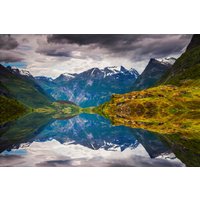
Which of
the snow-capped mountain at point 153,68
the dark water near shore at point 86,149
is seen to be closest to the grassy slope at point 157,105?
the snow-capped mountain at point 153,68

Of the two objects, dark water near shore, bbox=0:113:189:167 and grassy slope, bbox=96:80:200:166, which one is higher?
dark water near shore, bbox=0:113:189:167

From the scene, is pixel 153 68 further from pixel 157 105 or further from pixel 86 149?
pixel 157 105

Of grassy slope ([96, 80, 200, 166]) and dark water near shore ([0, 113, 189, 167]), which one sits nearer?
dark water near shore ([0, 113, 189, 167])

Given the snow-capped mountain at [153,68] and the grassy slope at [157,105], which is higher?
the snow-capped mountain at [153,68]

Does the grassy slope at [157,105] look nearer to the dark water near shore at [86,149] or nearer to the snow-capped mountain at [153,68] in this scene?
the snow-capped mountain at [153,68]

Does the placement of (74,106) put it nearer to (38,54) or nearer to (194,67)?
(38,54)

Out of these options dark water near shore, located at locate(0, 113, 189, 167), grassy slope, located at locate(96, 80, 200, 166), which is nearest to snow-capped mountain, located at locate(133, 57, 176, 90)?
grassy slope, located at locate(96, 80, 200, 166)

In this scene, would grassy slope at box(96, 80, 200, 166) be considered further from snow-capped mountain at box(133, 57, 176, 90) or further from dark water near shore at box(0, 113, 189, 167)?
dark water near shore at box(0, 113, 189, 167)
